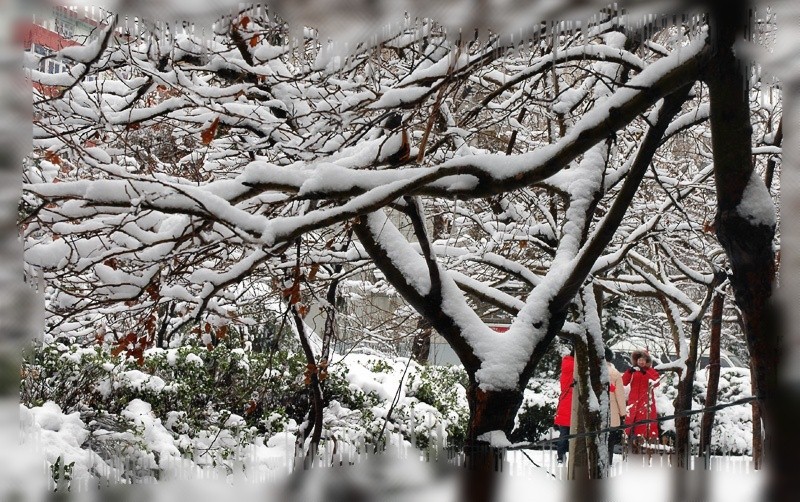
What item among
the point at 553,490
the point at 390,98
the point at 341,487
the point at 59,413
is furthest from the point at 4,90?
the point at 59,413

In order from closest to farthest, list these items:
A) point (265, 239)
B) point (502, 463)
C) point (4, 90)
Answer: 1. point (4, 90)
2. point (265, 239)
3. point (502, 463)

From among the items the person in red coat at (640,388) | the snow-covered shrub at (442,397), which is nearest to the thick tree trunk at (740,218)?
the snow-covered shrub at (442,397)

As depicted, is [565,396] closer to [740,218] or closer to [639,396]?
[639,396]

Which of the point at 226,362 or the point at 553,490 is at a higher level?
the point at 226,362

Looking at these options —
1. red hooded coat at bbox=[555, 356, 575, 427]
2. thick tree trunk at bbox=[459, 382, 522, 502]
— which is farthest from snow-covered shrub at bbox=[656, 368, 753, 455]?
thick tree trunk at bbox=[459, 382, 522, 502]

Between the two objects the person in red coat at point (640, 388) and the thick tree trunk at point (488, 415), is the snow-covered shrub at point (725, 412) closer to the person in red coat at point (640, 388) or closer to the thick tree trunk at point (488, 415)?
the person in red coat at point (640, 388)

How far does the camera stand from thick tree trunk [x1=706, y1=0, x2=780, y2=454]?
425 centimetres

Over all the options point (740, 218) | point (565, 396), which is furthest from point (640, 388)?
point (740, 218)

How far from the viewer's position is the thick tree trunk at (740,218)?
Result: 4250 mm

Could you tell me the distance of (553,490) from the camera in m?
4.30

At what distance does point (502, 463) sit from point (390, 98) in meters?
2.27

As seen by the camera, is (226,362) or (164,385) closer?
(164,385)

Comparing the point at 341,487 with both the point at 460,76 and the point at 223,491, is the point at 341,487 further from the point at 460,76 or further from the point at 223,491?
the point at 460,76

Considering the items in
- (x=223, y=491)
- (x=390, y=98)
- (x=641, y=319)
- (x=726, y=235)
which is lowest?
(x=223, y=491)
